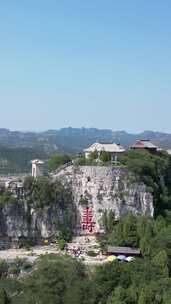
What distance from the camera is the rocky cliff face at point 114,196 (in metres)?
37.7

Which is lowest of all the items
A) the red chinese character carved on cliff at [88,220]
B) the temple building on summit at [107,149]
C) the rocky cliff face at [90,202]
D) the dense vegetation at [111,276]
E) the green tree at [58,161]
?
the dense vegetation at [111,276]

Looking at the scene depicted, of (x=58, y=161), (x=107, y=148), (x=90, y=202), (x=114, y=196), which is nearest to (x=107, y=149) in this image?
(x=107, y=148)

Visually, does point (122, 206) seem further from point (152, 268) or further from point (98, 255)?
point (152, 268)

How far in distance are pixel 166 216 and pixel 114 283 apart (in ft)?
42.6

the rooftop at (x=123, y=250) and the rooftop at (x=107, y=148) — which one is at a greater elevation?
the rooftop at (x=107, y=148)

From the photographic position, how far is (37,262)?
31.1m

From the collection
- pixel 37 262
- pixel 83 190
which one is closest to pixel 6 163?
pixel 83 190

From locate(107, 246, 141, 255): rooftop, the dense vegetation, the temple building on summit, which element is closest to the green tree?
the temple building on summit

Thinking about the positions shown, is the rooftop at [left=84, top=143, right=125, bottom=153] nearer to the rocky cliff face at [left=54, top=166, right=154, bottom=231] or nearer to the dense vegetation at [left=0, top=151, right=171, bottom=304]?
the rocky cliff face at [left=54, top=166, right=154, bottom=231]

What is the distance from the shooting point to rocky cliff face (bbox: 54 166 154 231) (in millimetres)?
37656

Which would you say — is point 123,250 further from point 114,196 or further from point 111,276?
point 111,276

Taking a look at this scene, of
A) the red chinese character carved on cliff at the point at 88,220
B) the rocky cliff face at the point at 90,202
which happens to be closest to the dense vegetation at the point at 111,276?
the rocky cliff face at the point at 90,202

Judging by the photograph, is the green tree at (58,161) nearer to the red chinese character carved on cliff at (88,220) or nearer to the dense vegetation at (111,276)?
the red chinese character carved on cliff at (88,220)

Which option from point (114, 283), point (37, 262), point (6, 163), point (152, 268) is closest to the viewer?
point (114, 283)
